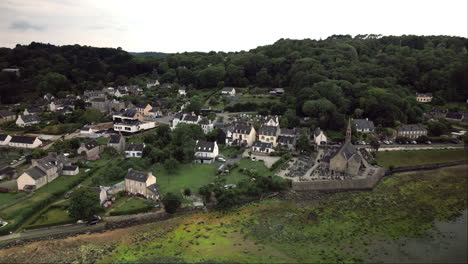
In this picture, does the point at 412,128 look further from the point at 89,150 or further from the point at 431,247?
the point at 89,150

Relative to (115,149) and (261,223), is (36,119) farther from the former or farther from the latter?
(261,223)

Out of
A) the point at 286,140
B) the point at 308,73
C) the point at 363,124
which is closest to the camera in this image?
the point at 286,140

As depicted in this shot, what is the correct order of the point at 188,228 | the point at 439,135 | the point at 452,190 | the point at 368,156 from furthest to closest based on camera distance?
the point at 439,135 < the point at 368,156 < the point at 188,228 < the point at 452,190

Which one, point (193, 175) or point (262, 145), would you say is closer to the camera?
point (193, 175)

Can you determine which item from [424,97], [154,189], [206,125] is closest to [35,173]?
[154,189]

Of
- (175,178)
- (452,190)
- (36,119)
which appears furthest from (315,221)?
(36,119)

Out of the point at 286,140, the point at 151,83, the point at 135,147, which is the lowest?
the point at 135,147

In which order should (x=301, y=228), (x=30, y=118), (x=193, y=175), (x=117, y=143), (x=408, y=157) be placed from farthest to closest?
(x=30, y=118), (x=117, y=143), (x=408, y=157), (x=193, y=175), (x=301, y=228)
